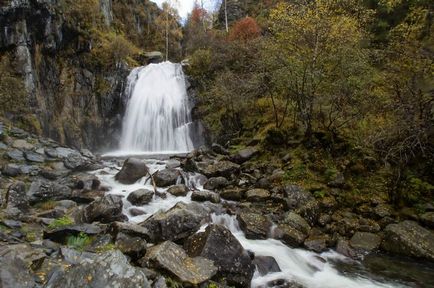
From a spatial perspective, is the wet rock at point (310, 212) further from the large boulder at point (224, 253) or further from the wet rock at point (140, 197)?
the wet rock at point (140, 197)

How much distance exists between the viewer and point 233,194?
37.6 ft

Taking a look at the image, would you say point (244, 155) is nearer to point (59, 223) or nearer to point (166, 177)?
point (166, 177)

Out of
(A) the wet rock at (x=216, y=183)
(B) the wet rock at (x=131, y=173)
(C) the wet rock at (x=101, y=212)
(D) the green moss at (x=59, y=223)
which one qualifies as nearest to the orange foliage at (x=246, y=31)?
(A) the wet rock at (x=216, y=183)

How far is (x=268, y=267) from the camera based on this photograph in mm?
7512

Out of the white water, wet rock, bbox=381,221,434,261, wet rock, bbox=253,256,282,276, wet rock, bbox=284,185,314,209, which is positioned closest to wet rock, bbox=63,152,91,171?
the white water

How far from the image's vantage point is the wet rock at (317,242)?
8.88m

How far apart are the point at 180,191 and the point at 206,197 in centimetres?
97

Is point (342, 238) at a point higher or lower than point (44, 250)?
lower

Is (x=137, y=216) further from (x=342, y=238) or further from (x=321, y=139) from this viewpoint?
(x=321, y=139)

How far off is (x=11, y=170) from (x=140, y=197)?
4.21 meters

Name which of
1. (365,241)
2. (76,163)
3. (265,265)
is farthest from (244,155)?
(265,265)

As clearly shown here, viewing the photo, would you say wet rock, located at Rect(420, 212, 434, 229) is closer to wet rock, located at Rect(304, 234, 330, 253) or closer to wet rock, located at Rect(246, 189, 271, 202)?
wet rock, located at Rect(304, 234, 330, 253)

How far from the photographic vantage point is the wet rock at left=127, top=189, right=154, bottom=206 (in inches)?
406

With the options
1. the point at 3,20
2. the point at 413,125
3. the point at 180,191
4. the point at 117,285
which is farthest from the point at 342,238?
the point at 3,20
